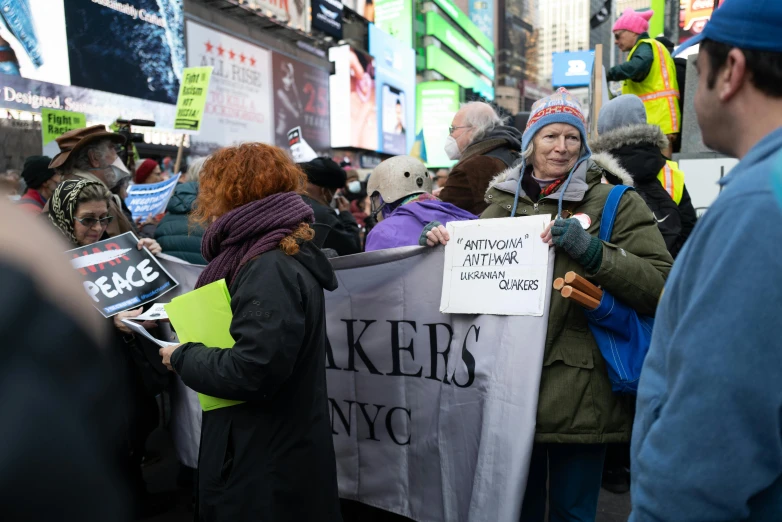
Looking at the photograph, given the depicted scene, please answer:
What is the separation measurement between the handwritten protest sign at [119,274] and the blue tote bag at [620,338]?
224 centimetres

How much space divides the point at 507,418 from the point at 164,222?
266cm

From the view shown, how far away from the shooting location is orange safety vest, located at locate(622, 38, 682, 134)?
5551 millimetres

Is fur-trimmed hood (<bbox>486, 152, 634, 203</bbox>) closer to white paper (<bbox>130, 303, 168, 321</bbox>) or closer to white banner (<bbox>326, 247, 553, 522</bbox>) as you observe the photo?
white banner (<bbox>326, 247, 553, 522</bbox>)

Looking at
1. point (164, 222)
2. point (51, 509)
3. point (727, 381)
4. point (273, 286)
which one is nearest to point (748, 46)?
point (727, 381)

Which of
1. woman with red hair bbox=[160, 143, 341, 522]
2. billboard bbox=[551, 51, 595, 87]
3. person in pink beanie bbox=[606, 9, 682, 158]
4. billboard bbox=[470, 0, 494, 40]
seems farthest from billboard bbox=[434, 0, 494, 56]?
woman with red hair bbox=[160, 143, 341, 522]

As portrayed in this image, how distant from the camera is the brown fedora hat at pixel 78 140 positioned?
14.1 ft

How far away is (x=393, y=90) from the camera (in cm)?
3753

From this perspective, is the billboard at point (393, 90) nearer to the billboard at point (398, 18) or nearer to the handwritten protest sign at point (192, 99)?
the billboard at point (398, 18)

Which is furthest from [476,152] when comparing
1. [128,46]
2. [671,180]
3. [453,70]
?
[453,70]

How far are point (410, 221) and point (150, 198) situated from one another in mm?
2940

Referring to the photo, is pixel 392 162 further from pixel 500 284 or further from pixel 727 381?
pixel 727 381

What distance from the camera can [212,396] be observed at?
2162mm

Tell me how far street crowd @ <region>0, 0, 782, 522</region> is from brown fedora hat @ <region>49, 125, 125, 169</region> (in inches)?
1.1

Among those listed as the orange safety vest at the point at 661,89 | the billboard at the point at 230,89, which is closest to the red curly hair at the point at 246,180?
the orange safety vest at the point at 661,89
